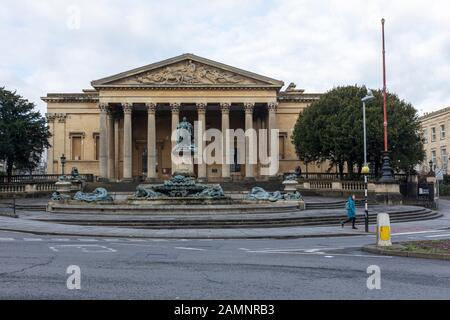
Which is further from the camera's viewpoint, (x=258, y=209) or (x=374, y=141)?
(x=374, y=141)

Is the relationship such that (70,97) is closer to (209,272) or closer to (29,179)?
(29,179)

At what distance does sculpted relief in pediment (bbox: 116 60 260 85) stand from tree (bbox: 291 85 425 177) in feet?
41.6

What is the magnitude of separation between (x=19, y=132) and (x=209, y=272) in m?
43.2

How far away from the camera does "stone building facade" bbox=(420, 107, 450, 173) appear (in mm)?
71062

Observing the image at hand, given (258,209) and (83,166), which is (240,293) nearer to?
(258,209)

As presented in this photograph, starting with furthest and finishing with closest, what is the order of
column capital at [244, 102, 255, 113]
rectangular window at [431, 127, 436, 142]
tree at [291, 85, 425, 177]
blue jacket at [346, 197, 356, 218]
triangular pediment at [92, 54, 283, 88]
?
rectangular window at [431, 127, 436, 142] → column capital at [244, 102, 255, 113] → triangular pediment at [92, 54, 283, 88] → tree at [291, 85, 425, 177] → blue jacket at [346, 197, 356, 218]

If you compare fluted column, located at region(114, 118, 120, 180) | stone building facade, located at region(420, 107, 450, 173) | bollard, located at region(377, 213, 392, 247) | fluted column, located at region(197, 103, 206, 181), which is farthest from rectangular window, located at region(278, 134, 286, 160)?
bollard, located at region(377, 213, 392, 247)

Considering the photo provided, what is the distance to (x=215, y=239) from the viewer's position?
20.0m

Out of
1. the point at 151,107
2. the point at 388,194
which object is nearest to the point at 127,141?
the point at 151,107

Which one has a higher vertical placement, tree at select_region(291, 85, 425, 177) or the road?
tree at select_region(291, 85, 425, 177)

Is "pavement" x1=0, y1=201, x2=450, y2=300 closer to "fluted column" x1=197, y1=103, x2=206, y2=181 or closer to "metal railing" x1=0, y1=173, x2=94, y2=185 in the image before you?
"metal railing" x1=0, y1=173, x2=94, y2=185

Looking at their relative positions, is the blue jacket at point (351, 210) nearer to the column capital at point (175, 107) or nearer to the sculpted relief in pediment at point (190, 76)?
the sculpted relief in pediment at point (190, 76)

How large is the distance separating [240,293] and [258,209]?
21686mm
